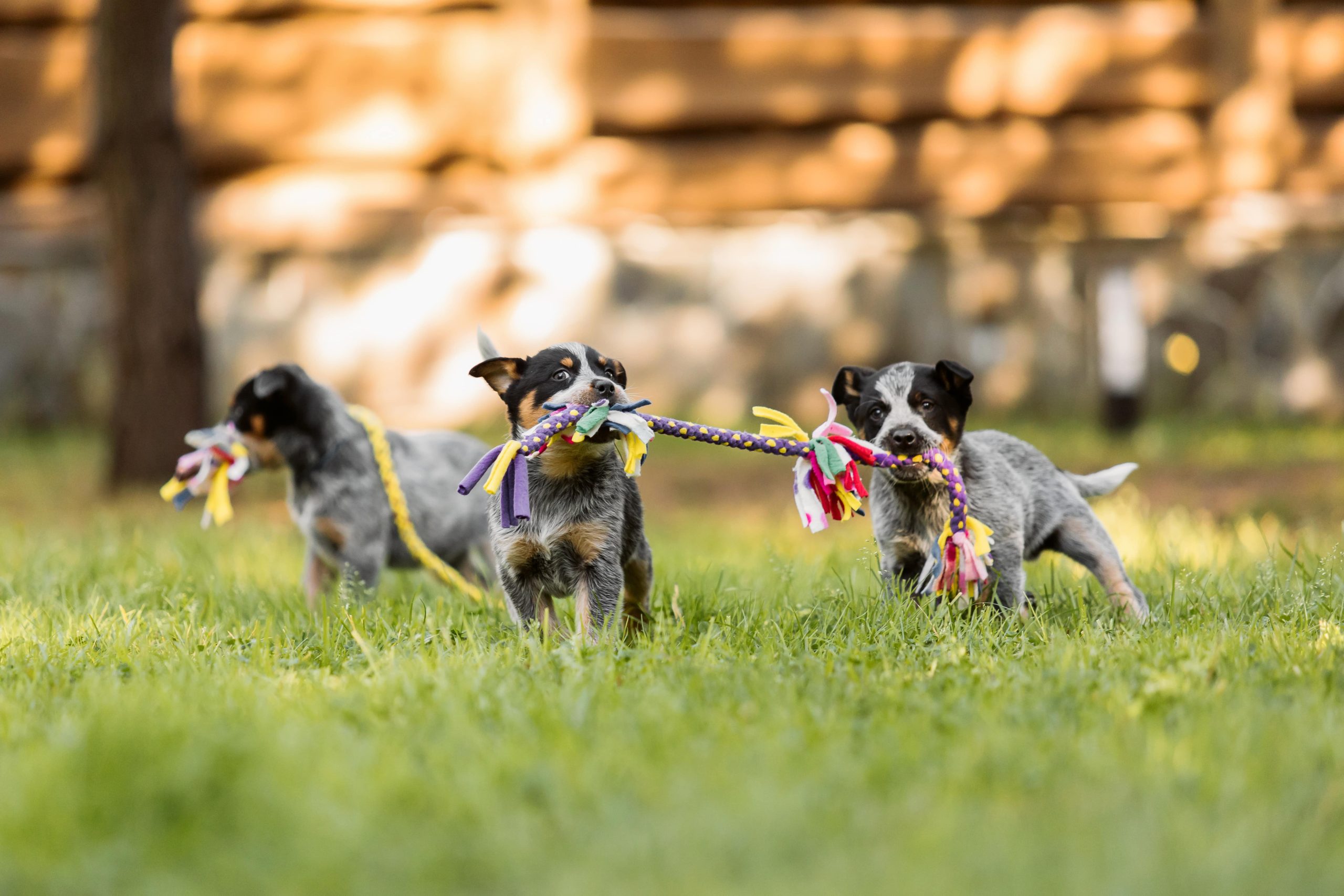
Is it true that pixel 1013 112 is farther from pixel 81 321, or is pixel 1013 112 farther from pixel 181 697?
pixel 181 697

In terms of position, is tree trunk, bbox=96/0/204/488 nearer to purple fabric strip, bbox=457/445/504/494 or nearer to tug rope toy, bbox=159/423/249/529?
tug rope toy, bbox=159/423/249/529

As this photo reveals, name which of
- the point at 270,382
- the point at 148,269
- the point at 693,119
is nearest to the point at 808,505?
the point at 270,382

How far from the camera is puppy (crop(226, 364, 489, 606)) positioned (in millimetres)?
4977

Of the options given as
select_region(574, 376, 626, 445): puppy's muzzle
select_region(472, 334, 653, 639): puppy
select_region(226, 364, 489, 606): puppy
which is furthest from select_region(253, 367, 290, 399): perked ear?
select_region(574, 376, 626, 445): puppy's muzzle

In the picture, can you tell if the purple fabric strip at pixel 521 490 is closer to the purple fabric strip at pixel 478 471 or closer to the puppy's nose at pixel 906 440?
the purple fabric strip at pixel 478 471

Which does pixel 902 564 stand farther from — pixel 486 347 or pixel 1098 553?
pixel 486 347

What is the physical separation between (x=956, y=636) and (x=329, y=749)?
183 cm

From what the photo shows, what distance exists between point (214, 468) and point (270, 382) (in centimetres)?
39

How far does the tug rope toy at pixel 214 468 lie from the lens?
4.70m

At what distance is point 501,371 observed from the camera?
4023mm

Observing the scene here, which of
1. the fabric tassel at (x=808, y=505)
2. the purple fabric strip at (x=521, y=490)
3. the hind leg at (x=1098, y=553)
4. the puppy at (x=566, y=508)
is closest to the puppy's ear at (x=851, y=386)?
the fabric tassel at (x=808, y=505)

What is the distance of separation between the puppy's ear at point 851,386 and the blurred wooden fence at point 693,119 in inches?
252

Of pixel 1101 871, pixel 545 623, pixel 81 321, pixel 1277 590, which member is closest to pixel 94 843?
pixel 545 623

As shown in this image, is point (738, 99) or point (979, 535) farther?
point (738, 99)
